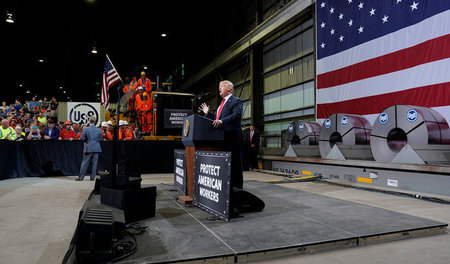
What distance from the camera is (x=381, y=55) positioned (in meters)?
6.50

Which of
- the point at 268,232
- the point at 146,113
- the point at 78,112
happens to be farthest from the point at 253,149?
the point at 268,232

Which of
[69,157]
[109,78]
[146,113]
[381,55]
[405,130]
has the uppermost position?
[381,55]

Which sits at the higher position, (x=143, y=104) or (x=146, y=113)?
(x=143, y=104)

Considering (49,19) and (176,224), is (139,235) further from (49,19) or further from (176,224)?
(49,19)

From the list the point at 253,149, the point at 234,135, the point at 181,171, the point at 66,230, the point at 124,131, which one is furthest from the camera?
the point at 124,131

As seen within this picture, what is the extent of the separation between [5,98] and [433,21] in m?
32.2

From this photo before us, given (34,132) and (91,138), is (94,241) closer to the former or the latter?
(91,138)

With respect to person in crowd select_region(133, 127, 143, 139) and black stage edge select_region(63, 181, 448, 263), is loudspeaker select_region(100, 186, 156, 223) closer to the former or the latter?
black stage edge select_region(63, 181, 448, 263)

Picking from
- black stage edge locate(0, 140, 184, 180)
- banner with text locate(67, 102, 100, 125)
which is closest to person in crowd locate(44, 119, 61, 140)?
black stage edge locate(0, 140, 184, 180)

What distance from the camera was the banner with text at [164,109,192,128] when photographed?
34.8 feet

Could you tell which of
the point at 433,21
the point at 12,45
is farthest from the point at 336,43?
the point at 12,45

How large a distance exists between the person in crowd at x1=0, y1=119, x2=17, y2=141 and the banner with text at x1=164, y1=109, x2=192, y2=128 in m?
4.52

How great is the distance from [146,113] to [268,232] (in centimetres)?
924

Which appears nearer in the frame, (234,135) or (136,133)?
(234,135)
